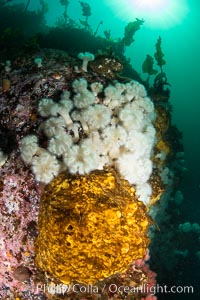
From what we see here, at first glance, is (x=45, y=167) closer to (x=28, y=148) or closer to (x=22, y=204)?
(x=28, y=148)

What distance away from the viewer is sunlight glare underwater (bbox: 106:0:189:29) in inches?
2921

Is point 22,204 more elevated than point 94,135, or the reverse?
point 94,135

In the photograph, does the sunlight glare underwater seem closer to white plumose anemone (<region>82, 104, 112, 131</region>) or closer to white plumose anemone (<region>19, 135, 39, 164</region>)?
white plumose anemone (<region>82, 104, 112, 131</region>)

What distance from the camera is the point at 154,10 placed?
3127 inches

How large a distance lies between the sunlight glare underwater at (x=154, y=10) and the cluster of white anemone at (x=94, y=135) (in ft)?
250

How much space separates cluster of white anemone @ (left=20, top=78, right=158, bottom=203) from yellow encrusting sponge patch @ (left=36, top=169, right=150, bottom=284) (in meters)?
0.34

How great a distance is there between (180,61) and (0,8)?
61504mm

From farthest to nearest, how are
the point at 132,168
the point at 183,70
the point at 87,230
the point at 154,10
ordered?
the point at 154,10 < the point at 183,70 < the point at 132,168 < the point at 87,230

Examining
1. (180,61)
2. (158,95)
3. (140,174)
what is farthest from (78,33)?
(180,61)

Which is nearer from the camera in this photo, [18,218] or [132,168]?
[18,218]

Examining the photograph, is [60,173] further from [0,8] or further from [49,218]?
[0,8]

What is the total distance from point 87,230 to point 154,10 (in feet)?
285

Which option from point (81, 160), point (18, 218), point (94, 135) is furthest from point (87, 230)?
point (94, 135)

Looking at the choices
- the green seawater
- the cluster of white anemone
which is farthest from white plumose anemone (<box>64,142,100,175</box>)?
the green seawater
